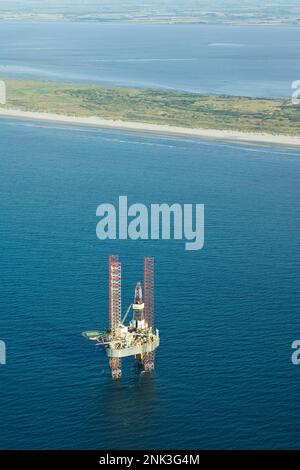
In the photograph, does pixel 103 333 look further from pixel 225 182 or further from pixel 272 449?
pixel 225 182

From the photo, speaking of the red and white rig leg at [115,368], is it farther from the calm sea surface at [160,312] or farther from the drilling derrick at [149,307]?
the drilling derrick at [149,307]

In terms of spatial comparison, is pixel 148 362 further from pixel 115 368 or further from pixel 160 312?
pixel 160 312

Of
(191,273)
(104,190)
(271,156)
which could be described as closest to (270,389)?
(191,273)

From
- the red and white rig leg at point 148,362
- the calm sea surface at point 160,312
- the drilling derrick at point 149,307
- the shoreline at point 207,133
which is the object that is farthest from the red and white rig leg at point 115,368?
the shoreline at point 207,133

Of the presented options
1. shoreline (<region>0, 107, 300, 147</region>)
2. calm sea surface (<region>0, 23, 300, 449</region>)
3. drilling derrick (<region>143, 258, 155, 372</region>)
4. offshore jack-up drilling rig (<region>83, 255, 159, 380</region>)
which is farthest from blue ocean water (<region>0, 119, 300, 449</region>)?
shoreline (<region>0, 107, 300, 147</region>)

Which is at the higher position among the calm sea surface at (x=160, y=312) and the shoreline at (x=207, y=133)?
the shoreline at (x=207, y=133)

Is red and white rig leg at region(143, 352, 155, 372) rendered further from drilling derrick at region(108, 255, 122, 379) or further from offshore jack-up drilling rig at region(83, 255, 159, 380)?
drilling derrick at region(108, 255, 122, 379)
